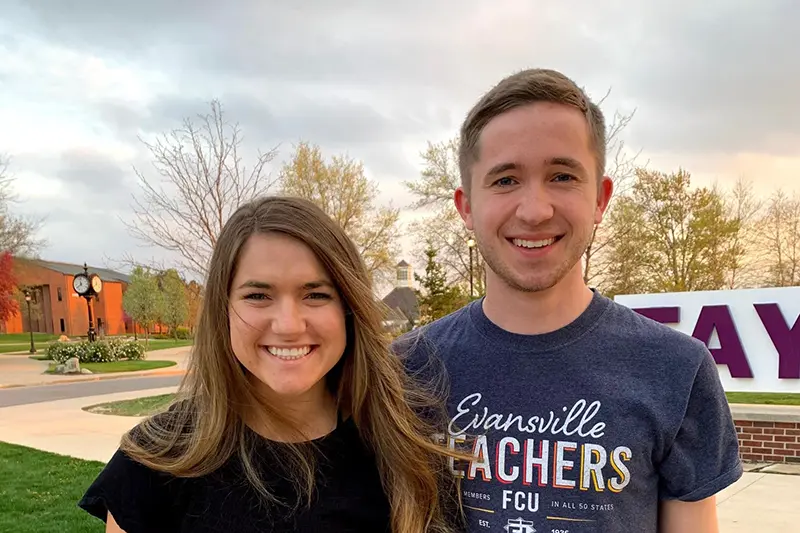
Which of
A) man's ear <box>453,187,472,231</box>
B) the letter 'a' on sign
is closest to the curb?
the letter 'a' on sign

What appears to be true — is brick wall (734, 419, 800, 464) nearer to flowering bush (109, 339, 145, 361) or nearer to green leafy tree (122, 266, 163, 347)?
flowering bush (109, 339, 145, 361)

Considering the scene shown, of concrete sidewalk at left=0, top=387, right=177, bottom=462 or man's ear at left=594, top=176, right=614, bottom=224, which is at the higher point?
man's ear at left=594, top=176, right=614, bottom=224

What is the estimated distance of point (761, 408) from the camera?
7.67 meters

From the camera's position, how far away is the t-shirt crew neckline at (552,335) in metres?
1.65

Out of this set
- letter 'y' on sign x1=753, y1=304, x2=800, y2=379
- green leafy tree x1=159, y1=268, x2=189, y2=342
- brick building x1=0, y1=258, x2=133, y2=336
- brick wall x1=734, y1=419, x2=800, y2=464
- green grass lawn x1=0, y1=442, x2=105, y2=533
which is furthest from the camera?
brick building x1=0, y1=258, x2=133, y2=336

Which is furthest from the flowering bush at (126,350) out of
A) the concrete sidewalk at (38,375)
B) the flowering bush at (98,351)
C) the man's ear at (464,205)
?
the man's ear at (464,205)

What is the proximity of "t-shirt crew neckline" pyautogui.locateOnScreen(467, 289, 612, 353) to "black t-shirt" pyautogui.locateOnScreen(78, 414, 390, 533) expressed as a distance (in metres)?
0.57

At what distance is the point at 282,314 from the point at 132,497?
2.05 feet

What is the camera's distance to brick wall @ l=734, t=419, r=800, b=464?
23.1ft

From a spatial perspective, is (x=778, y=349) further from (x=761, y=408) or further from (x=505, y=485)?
(x=505, y=485)

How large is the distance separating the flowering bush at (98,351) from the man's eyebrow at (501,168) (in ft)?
77.5

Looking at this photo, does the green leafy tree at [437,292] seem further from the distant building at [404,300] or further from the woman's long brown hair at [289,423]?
the woman's long brown hair at [289,423]

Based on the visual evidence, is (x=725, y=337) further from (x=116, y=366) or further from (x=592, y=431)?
(x=116, y=366)

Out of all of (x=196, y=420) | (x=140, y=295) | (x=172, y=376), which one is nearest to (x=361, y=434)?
(x=196, y=420)
